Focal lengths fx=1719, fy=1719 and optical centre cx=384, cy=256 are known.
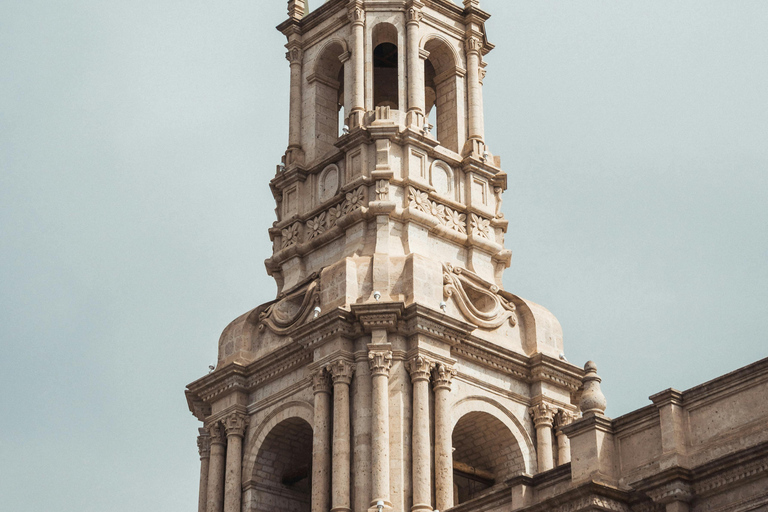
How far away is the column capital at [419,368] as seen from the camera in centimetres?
4372

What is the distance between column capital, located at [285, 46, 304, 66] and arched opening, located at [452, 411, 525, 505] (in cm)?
1311

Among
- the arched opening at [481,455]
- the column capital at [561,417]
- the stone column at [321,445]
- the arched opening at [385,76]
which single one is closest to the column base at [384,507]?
the stone column at [321,445]

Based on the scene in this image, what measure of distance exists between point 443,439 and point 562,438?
4697mm

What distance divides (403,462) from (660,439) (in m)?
9.70

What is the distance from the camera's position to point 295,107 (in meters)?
51.9

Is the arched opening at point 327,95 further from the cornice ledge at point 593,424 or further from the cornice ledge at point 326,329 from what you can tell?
the cornice ledge at point 593,424

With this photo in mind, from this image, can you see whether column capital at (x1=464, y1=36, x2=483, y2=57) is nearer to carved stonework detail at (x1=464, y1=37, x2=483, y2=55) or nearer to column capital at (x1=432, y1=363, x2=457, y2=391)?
carved stonework detail at (x1=464, y1=37, x2=483, y2=55)

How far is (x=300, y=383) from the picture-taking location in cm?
4556

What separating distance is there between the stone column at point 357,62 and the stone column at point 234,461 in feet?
30.0

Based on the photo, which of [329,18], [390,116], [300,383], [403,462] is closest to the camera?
[403,462]

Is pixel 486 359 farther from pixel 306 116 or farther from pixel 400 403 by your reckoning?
pixel 306 116

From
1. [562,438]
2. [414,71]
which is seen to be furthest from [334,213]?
[562,438]

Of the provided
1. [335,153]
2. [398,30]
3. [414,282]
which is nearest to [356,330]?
[414,282]

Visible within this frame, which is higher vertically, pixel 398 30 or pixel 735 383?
pixel 398 30
